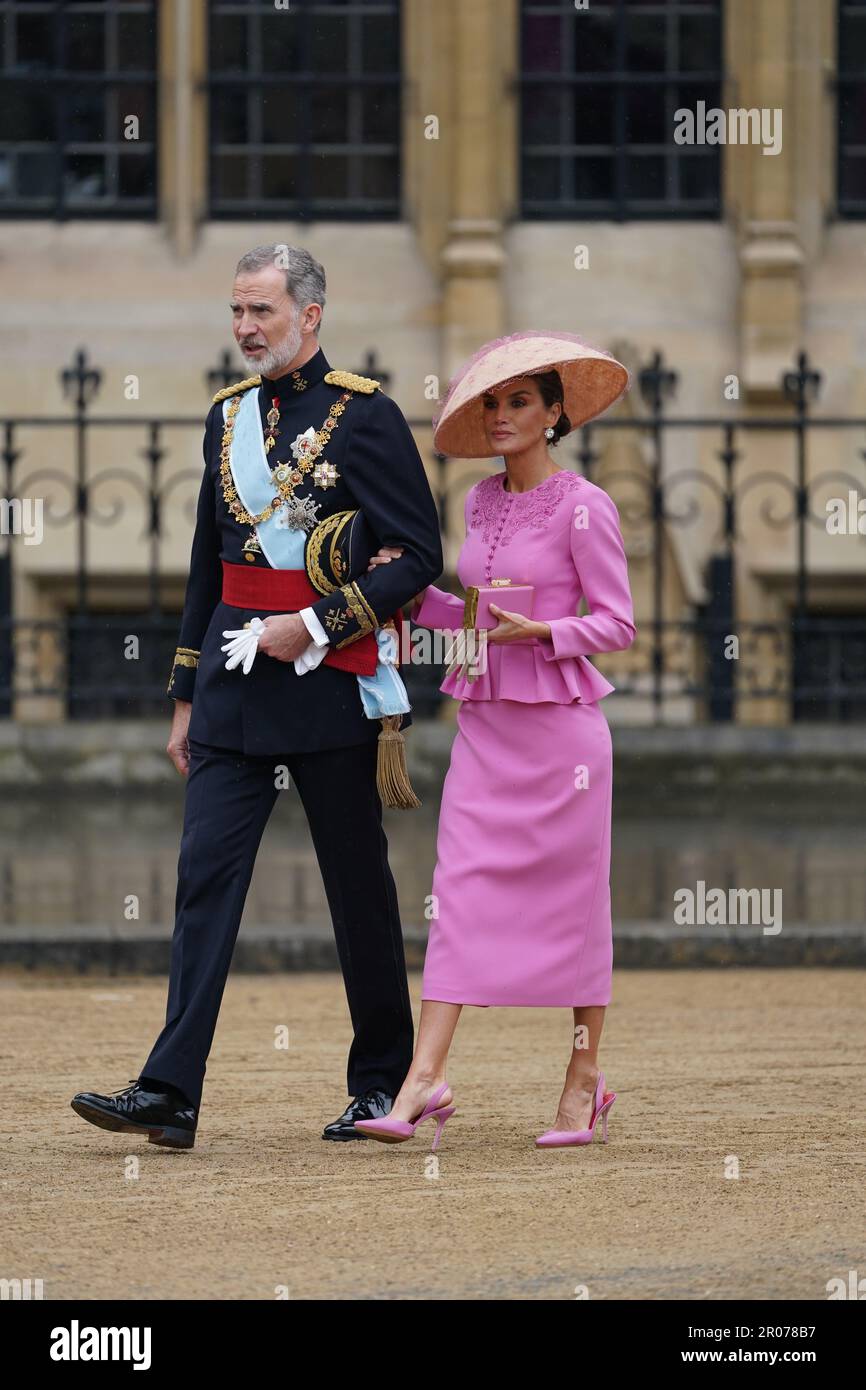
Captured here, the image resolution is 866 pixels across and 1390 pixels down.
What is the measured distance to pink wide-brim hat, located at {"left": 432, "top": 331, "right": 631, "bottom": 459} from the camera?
625 cm

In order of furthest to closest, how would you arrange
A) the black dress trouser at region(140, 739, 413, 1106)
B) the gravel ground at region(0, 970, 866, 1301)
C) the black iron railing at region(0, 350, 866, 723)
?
the black iron railing at region(0, 350, 866, 723)
the black dress trouser at region(140, 739, 413, 1106)
the gravel ground at region(0, 970, 866, 1301)

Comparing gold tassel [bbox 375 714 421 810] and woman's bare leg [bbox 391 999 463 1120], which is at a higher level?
gold tassel [bbox 375 714 421 810]

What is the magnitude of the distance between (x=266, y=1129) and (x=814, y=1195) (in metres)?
1.39

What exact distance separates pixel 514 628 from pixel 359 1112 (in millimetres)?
1156

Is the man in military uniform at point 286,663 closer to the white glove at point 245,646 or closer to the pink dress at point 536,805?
the white glove at point 245,646

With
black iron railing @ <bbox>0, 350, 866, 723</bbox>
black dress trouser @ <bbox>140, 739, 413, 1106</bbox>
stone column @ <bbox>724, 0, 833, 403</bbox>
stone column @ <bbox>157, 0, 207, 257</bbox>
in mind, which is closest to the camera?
black dress trouser @ <bbox>140, 739, 413, 1106</bbox>

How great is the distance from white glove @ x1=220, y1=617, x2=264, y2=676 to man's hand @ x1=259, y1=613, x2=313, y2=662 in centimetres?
2

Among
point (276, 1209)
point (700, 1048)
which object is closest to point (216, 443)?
point (276, 1209)

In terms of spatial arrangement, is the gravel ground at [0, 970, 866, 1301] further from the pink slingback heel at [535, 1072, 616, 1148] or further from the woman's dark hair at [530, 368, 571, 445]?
the woman's dark hair at [530, 368, 571, 445]

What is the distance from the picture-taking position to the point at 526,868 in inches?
245

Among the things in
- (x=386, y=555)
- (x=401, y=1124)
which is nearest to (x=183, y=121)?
(x=386, y=555)

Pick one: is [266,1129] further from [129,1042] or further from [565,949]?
[129,1042]

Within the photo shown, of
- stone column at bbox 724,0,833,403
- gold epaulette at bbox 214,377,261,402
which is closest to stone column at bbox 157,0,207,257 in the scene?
stone column at bbox 724,0,833,403

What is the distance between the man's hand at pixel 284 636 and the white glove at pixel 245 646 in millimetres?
17
